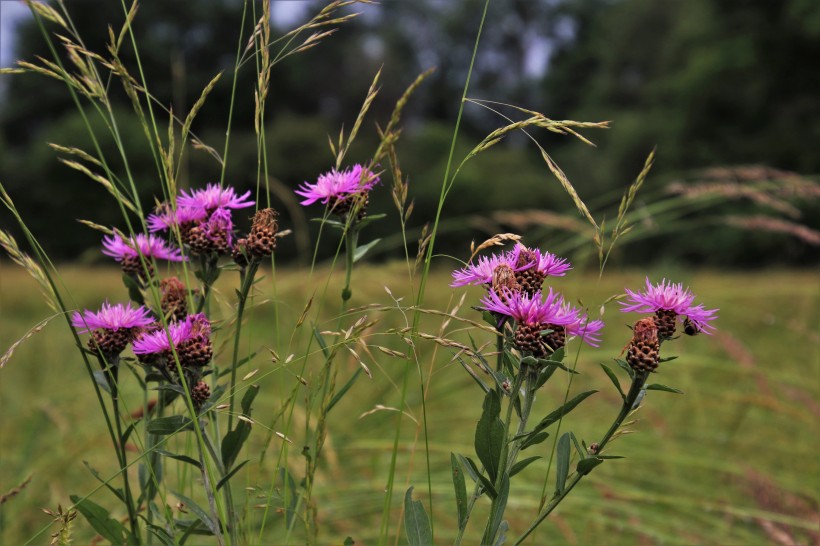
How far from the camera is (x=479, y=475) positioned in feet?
1.95

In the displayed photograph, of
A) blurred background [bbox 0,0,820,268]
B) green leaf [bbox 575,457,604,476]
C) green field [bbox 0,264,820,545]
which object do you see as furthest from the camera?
blurred background [bbox 0,0,820,268]

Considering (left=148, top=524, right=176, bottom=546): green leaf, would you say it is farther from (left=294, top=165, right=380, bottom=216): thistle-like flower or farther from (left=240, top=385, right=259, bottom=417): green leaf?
(left=294, top=165, right=380, bottom=216): thistle-like flower

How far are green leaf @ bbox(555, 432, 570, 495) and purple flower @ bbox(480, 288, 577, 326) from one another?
Answer: 10 centimetres

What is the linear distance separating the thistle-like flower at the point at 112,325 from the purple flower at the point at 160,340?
0.10ft

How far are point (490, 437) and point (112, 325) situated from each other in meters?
0.35

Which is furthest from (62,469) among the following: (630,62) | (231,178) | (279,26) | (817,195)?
(630,62)

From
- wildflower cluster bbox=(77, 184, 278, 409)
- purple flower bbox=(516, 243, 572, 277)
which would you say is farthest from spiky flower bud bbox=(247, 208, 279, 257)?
purple flower bbox=(516, 243, 572, 277)

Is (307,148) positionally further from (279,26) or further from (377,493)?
(377,493)

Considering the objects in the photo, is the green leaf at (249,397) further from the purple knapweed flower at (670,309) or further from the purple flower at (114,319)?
the purple knapweed flower at (670,309)

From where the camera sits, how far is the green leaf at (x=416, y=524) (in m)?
0.68

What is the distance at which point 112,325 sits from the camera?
0.71 meters

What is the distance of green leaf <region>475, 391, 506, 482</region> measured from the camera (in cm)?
63

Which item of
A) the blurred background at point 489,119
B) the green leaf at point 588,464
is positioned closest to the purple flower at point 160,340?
the green leaf at point 588,464

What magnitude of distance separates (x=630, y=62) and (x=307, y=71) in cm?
912
